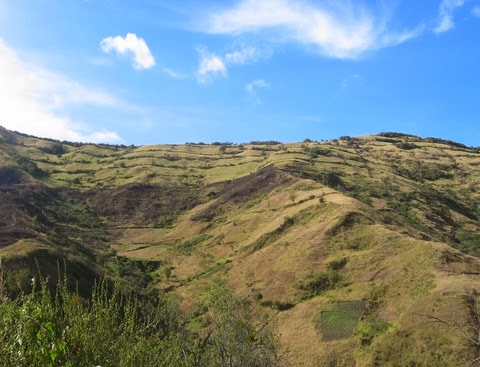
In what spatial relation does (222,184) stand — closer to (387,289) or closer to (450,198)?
(450,198)

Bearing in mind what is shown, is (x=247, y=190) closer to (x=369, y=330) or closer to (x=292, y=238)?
(x=292, y=238)

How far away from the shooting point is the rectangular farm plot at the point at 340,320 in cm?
3197

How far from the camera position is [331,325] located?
3325cm

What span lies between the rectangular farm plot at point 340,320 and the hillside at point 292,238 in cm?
13

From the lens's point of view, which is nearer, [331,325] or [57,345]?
[57,345]

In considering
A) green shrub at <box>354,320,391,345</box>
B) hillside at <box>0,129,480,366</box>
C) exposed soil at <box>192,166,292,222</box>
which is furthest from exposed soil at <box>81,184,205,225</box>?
green shrub at <box>354,320,391,345</box>

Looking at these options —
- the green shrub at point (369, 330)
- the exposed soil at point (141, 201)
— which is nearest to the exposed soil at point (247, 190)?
the exposed soil at point (141, 201)

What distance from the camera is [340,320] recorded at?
3344cm

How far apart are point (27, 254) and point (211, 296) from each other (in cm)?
1812

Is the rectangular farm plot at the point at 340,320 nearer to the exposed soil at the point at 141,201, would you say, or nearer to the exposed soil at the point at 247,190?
the exposed soil at the point at 247,190

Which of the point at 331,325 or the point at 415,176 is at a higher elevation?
the point at 415,176

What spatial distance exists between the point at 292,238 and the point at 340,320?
17.9 metres

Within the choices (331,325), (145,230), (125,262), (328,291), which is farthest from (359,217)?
(145,230)

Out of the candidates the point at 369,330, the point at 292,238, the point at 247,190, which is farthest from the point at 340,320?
the point at 247,190
